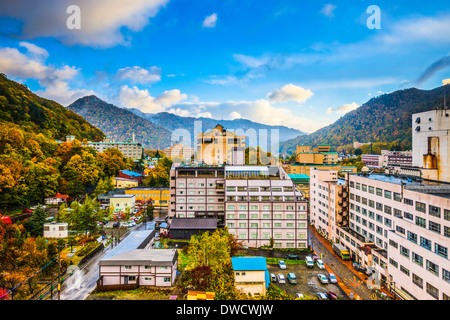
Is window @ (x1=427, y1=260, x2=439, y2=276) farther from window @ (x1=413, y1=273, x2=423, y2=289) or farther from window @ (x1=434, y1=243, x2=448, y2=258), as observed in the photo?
window @ (x1=413, y1=273, x2=423, y2=289)

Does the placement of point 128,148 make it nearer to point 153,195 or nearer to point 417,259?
point 153,195

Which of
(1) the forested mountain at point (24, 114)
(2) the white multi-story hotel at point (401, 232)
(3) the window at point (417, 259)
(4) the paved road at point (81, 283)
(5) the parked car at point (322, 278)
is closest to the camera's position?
(2) the white multi-story hotel at point (401, 232)

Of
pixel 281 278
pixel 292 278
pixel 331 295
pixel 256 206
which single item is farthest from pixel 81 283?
pixel 331 295

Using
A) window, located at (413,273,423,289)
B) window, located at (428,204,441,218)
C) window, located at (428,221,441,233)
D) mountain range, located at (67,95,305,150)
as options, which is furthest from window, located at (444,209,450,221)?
mountain range, located at (67,95,305,150)

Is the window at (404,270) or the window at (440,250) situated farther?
the window at (404,270)

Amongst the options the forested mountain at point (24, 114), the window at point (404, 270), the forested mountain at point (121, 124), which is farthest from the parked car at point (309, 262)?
A: the forested mountain at point (121, 124)

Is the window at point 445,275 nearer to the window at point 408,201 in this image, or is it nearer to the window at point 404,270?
the window at point 404,270
